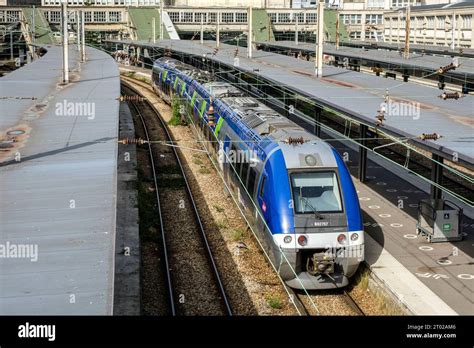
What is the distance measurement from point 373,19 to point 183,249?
8541 cm

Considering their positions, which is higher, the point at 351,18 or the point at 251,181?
the point at 351,18

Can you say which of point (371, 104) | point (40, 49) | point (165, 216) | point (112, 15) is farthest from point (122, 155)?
point (112, 15)

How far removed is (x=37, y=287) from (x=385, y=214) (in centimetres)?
1423

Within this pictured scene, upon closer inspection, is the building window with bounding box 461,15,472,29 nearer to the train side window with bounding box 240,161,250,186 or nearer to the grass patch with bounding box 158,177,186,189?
the grass patch with bounding box 158,177,186,189

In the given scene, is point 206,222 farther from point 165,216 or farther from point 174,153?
point 174,153

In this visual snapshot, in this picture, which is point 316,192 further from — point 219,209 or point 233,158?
point 219,209

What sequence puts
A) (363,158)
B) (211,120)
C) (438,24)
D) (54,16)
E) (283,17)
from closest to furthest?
(211,120) < (363,158) < (438,24) < (54,16) < (283,17)

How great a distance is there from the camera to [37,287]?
9172 mm

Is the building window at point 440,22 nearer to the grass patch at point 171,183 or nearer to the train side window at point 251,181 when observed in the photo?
the grass patch at point 171,183

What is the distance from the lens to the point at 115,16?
90.8 metres

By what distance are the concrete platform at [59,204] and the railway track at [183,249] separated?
119 inches

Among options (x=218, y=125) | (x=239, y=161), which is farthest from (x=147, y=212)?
(x=218, y=125)

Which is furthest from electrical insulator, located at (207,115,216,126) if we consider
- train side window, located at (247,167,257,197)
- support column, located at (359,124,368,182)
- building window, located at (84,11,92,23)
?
building window, located at (84,11,92,23)

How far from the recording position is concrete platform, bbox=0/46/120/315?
29.4 ft
